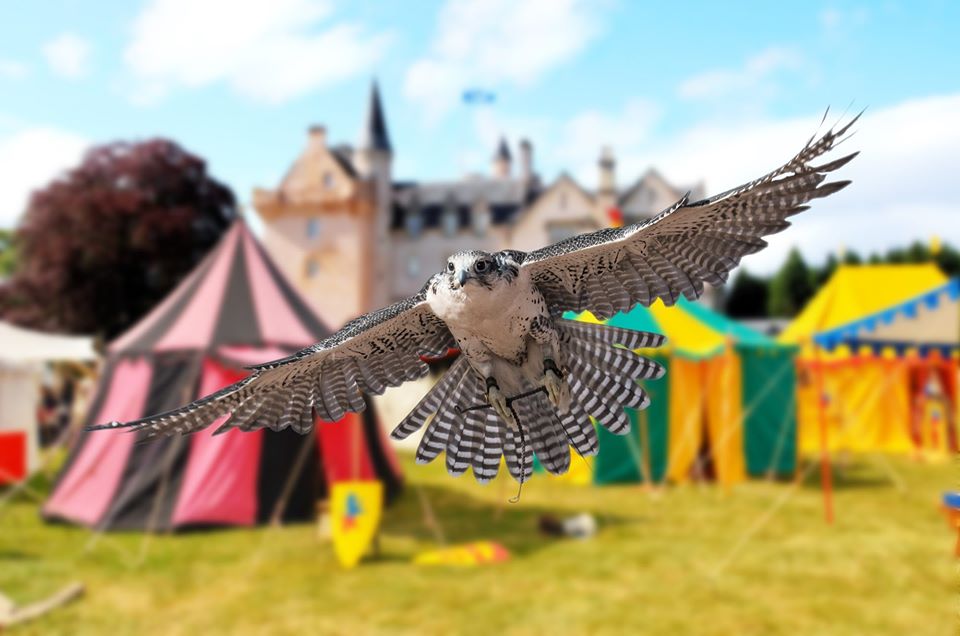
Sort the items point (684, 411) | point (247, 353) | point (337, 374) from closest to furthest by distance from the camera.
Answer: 1. point (337, 374)
2. point (247, 353)
3. point (684, 411)

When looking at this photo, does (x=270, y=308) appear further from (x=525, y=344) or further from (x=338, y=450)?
(x=525, y=344)

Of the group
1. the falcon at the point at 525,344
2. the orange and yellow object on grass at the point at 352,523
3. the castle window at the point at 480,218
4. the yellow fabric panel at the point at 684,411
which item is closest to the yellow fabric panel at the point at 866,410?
the yellow fabric panel at the point at 684,411

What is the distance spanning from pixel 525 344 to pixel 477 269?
25cm

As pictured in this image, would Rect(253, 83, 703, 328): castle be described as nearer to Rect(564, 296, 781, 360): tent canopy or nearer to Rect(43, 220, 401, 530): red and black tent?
Rect(564, 296, 781, 360): tent canopy

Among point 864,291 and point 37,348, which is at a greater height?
point 864,291

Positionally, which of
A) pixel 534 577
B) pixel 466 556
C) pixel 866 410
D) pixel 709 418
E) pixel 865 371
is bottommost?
pixel 534 577

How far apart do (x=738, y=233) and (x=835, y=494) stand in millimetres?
12552

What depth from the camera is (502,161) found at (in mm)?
42188

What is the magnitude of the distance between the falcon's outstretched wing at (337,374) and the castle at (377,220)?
27.9 metres

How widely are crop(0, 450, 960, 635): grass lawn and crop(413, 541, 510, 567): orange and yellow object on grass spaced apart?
18 cm

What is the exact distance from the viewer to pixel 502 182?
117 ft

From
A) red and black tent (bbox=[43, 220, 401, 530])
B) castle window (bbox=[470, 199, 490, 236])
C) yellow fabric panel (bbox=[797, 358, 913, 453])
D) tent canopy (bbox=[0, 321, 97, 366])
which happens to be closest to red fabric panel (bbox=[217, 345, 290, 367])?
red and black tent (bbox=[43, 220, 401, 530])

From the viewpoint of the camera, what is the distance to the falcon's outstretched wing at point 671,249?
140 cm

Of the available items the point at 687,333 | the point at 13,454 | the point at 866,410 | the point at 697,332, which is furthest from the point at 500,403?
the point at 866,410
